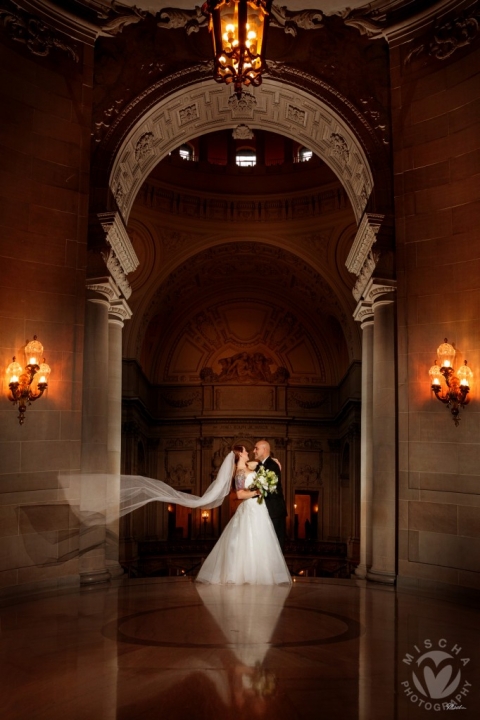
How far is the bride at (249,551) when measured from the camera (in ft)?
42.7

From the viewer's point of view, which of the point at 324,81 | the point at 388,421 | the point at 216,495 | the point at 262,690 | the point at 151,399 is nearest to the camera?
the point at 262,690

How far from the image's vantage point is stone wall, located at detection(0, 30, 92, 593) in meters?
12.8

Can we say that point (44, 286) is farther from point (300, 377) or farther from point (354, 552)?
point (300, 377)

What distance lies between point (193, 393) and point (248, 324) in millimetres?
3803

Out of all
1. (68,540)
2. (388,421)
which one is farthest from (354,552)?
(68,540)

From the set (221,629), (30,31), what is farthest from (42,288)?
(221,629)

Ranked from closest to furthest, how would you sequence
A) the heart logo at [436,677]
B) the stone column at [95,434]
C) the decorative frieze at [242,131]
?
the heart logo at [436,677] < the stone column at [95,434] < the decorative frieze at [242,131]

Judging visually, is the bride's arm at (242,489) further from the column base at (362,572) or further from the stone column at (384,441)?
the column base at (362,572)

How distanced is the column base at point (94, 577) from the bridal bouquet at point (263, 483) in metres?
3.15

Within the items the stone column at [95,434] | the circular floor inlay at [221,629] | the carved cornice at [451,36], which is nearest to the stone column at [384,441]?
the circular floor inlay at [221,629]

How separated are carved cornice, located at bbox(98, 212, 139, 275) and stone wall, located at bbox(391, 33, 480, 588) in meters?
5.46

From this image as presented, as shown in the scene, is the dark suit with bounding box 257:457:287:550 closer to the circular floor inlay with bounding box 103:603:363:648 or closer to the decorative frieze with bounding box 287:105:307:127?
the circular floor inlay with bounding box 103:603:363:648

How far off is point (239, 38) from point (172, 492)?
23.6 feet

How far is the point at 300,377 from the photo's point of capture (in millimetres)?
32719
